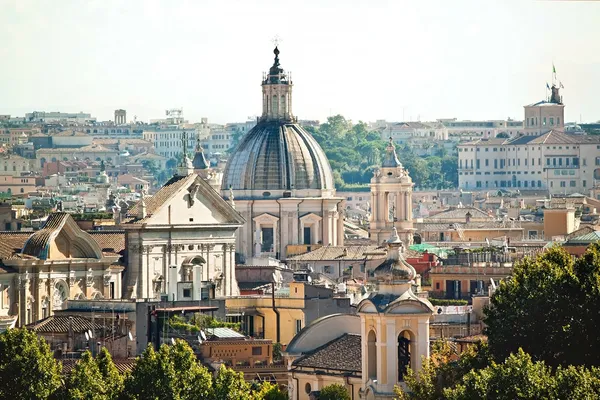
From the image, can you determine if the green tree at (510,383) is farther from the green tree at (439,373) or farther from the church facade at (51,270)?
the church facade at (51,270)

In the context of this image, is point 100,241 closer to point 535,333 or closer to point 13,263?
point 13,263

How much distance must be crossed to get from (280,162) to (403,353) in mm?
68854

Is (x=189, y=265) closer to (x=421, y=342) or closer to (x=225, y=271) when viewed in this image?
(x=225, y=271)

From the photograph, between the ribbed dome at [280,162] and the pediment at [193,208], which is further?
the ribbed dome at [280,162]

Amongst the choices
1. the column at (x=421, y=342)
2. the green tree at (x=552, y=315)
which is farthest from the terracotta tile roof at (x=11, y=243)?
the column at (x=421, y=342)

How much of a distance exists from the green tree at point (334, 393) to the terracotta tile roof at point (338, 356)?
4.12 feet

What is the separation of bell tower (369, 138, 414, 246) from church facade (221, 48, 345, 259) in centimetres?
996

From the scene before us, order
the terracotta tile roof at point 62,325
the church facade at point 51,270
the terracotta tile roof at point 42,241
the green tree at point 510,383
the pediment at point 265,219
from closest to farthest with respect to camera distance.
→ 1. the green tree at point 510,383
2. the terracotta tile roof at point 62,325
3. the church facade at point 51,270
4. the terracotta tile roof at point 42,241
5. the pediment at point 265,219

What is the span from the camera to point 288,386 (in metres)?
82.1

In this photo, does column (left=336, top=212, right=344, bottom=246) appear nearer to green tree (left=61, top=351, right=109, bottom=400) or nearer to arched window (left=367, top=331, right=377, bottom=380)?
arched window (left=367, top=331, right=377, bottom=380)

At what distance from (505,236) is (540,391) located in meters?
89.5

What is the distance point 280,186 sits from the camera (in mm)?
146250

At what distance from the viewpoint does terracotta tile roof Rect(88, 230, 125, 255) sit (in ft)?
359

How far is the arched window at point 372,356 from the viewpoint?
77375 millimetres
